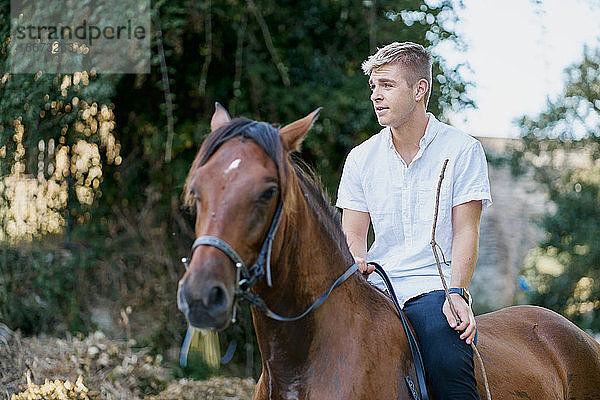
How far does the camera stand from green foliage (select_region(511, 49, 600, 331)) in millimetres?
11461

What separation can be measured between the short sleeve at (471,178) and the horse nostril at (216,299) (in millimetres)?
1334

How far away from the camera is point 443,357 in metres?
2.70

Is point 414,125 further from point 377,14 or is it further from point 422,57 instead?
point 377,14

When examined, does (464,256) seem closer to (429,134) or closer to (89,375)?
(429,134)

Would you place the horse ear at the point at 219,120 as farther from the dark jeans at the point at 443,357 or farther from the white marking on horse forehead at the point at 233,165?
the dark jeans at the point at 443,357

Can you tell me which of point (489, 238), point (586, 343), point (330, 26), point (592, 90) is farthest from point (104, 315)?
point (489, 238)

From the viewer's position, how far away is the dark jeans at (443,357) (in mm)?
2693

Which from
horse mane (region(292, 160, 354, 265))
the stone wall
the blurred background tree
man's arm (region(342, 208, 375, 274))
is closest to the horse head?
horse mane (region(292, 160, 354, 265))

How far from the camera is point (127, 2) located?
6.56 m

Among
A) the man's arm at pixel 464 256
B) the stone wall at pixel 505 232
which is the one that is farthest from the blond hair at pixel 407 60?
the stone wall at pixel 505 232

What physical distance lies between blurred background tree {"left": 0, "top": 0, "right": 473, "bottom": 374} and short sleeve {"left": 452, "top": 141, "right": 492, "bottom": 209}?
4745mm

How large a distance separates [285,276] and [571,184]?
35.1 ft

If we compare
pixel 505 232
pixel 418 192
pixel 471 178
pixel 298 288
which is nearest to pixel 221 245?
pixel 298 288

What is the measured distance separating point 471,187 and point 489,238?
50.2 ft
